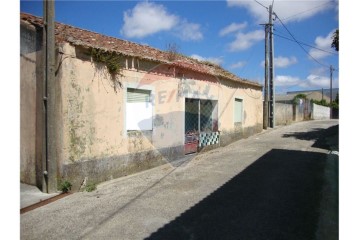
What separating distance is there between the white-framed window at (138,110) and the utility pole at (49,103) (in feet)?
7.35

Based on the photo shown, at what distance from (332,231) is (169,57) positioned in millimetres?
8141

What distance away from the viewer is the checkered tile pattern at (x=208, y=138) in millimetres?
11970

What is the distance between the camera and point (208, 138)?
12.5 metres

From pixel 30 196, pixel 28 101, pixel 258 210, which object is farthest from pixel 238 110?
pixel 30 196

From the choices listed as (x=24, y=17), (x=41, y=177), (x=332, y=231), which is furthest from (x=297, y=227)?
(x=24, y=17)

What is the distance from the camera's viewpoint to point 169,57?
441 inches

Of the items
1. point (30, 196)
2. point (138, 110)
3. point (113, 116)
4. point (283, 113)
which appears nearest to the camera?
point (30, 196)

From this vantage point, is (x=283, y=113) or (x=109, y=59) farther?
(x=283, y=113)

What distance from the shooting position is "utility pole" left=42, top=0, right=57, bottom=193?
657 centimetres

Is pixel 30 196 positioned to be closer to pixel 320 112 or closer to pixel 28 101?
pixel 28 101

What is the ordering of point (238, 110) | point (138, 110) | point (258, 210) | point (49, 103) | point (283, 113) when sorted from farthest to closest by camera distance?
point (283, 113) < point (238, 110) < point (138, 110) < point (49, 103) < point (258, 210)

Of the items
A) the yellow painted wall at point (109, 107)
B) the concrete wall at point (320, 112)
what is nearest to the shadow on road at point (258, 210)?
the yellow painted wall at point (109, 107)

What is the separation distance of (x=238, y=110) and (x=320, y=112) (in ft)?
88.7
